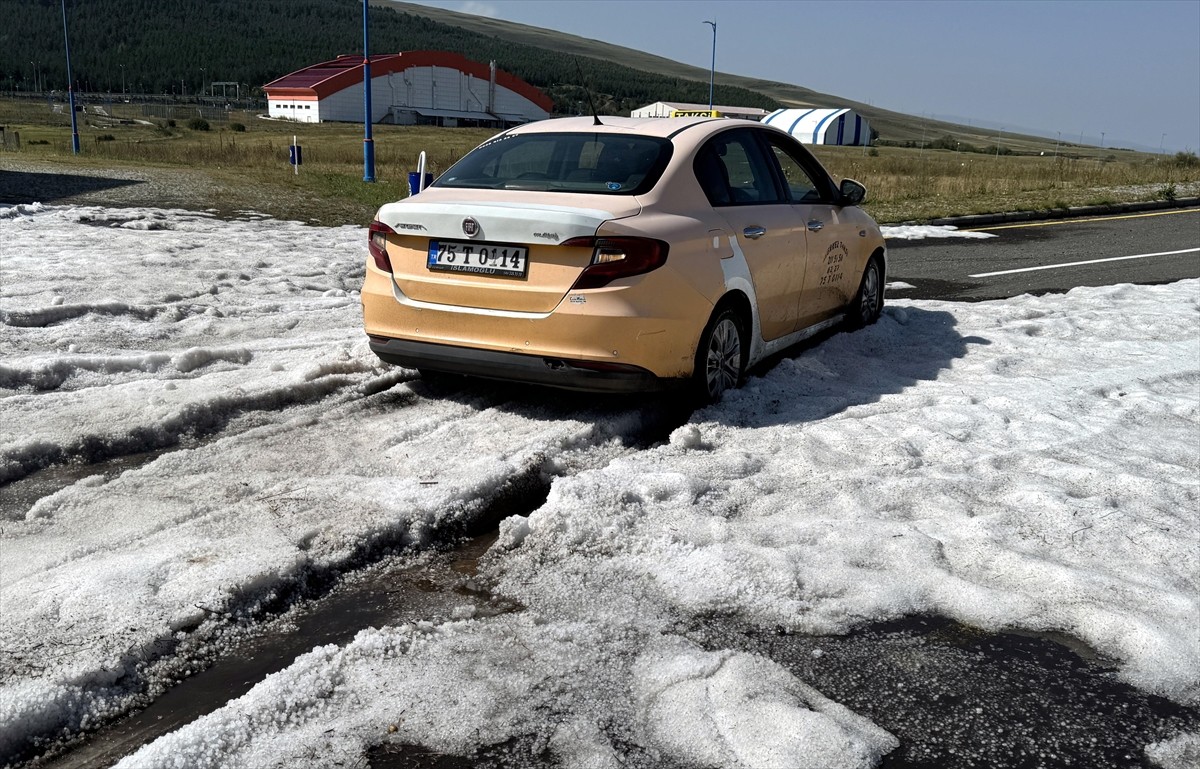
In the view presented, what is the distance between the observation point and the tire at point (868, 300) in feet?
28.2

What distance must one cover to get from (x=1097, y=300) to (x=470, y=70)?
114m

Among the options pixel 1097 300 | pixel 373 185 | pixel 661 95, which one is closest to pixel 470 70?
pixel 661 95

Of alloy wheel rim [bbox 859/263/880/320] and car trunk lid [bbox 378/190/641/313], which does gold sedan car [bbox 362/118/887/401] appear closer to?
car trunk lid [bbox 378/190/641/313]

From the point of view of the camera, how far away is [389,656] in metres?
3.42

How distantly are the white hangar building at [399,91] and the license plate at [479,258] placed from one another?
339 ft

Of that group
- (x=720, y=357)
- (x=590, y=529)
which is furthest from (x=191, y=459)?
(x=720, y=357)

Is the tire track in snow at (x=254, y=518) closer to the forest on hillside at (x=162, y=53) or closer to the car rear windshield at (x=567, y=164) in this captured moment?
the car rear windshield at (x=567, y=164)

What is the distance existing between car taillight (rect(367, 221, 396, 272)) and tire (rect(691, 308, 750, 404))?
5.99 feet

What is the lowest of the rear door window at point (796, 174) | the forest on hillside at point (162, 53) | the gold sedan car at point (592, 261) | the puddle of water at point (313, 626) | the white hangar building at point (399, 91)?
the puddle of water at point (313, 626)

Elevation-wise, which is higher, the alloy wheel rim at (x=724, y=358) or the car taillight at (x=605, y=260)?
the car taillight at (x=605, y=260)

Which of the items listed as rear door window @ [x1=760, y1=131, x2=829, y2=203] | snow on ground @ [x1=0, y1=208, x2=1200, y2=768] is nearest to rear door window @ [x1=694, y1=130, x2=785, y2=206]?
rear door window @ [x1=760, y1=131, x2=829, y2=203]

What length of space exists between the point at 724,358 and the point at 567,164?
4.80 feet

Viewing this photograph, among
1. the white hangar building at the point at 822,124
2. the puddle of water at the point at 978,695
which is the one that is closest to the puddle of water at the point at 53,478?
the puddle of water at the point at 978,695

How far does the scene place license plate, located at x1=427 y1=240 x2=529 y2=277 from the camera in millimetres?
5684
